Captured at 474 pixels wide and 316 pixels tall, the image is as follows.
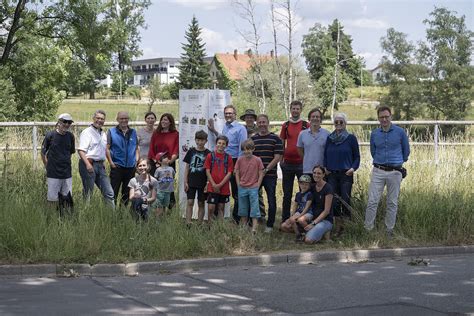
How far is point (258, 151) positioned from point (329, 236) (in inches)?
71.2

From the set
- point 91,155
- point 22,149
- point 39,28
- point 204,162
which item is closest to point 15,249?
point 91,155

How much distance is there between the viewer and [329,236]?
447 inches

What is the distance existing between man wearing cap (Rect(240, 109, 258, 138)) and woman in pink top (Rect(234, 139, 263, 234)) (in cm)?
92

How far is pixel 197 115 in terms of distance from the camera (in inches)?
475

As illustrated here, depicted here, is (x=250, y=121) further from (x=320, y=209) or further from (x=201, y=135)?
(x=320, y=209)

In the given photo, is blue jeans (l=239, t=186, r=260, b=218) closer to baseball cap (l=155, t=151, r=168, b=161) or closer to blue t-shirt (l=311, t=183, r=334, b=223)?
blue t-shirt (l=311, t=183, r=334, b=223)

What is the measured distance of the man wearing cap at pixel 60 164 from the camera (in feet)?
35.9

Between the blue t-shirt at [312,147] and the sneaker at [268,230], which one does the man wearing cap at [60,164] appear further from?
the blue t-shirt at [312,147]

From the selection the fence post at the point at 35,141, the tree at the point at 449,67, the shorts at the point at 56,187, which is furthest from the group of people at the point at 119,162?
the tree at the point at 449,67

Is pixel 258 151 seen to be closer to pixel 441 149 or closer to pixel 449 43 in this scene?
pixel 441 149

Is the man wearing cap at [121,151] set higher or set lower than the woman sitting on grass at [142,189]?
higher

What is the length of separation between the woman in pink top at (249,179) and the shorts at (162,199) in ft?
3.99


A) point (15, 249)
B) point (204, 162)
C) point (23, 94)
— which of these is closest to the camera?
point (15, 249)

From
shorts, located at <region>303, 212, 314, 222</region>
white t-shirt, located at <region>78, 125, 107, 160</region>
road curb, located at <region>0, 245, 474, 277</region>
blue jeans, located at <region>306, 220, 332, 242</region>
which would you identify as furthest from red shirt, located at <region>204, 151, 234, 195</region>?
white t-shirt, located at <region>78, 125, 107, 160</region>
